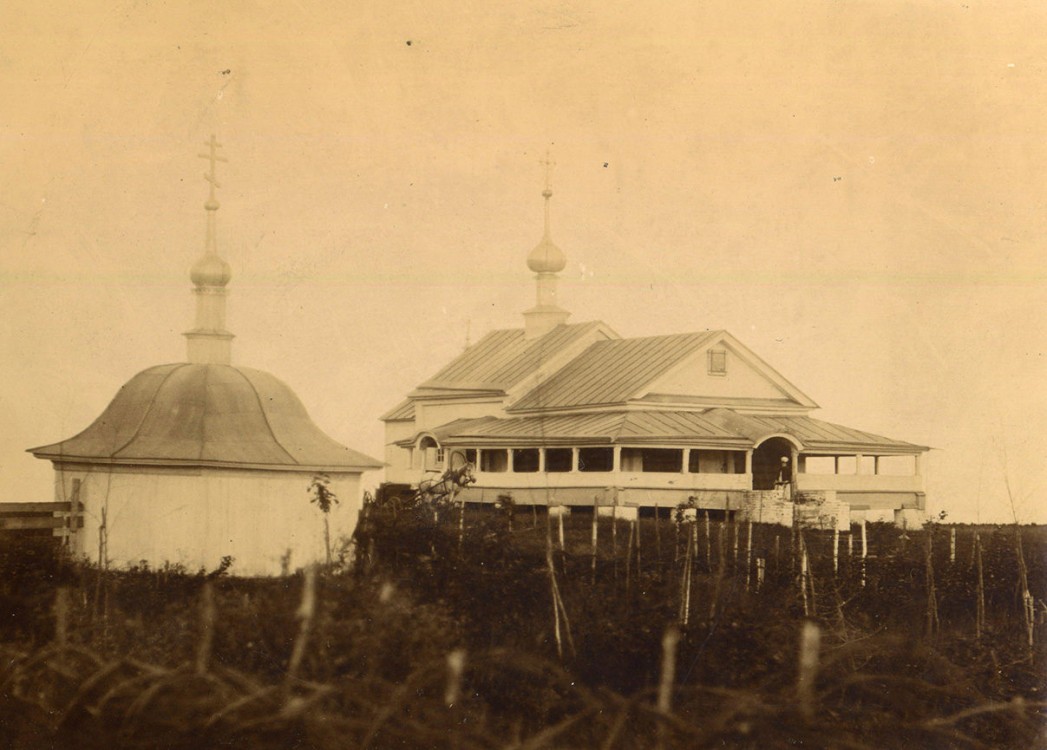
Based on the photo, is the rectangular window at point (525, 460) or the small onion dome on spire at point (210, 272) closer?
the small onion dome on spire at point (210, 272)

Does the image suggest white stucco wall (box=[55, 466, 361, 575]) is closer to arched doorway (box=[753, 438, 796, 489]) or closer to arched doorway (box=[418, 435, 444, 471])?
arched doorway (box=[418, 435, 444, 471])

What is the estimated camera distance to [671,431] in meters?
23.2

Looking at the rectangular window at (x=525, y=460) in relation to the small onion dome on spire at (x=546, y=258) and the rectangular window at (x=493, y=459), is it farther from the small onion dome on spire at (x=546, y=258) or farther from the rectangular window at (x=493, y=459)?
the small onion dome on spire at (x=546, y=258)

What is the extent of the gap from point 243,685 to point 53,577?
149 inches

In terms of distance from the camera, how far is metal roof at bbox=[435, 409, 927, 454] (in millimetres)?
23156

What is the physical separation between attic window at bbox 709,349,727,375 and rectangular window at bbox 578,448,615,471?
2.47 metres

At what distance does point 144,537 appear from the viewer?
16.9 meters

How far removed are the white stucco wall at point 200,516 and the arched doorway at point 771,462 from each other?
375 inches

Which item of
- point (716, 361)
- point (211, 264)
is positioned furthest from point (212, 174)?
point (716, 361)

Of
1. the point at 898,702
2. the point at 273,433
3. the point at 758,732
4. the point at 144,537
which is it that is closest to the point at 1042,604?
the point at 898,702

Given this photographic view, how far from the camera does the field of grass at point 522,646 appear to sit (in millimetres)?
12703

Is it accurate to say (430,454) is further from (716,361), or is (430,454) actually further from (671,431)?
(716,361)

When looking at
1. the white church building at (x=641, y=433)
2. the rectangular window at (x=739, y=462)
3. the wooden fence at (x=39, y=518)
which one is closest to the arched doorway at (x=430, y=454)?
the white church building at (x=641, y=433)

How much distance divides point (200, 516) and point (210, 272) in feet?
10.3
